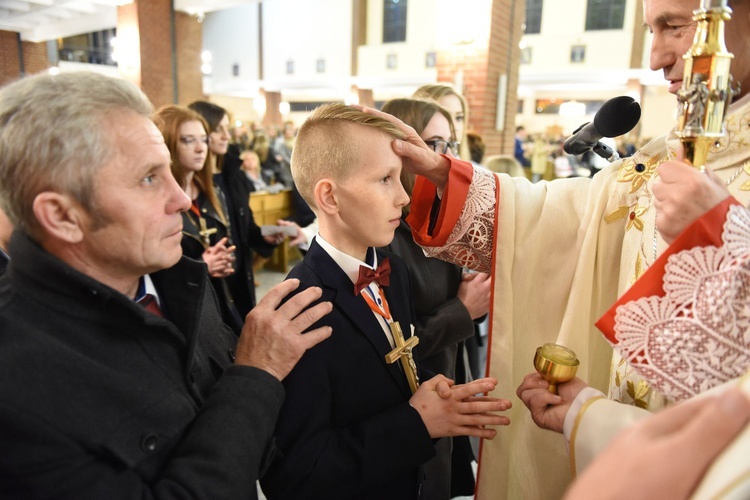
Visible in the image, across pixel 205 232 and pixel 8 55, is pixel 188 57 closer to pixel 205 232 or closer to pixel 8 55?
pixel 8 55

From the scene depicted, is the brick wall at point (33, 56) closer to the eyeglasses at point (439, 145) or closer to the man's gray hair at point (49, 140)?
the eyeglasses at point (439, 145)

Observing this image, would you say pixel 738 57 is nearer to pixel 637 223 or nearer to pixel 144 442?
pixel 637 223

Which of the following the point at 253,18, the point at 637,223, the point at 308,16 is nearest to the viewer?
the point at 637,223

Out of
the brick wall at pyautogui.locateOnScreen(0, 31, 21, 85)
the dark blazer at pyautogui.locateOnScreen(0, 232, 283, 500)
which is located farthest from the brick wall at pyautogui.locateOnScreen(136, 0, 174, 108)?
the dark blazer at pyautogui.locateOnScreen(0, 232, 283, 500)

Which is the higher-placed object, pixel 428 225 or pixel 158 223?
pixel 158 223

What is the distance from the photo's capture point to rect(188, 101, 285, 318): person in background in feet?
11.5

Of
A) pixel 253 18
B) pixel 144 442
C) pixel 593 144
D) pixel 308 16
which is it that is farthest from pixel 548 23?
pixel 144 442

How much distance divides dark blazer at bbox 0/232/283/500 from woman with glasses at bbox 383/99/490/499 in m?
0.88

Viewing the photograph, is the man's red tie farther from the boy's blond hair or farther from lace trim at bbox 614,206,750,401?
lace trim at bbox 614,206,750,401

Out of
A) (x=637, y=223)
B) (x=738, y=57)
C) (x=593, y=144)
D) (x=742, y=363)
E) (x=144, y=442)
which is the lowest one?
(x=144, y=442)

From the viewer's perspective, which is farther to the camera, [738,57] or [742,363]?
[738,57]

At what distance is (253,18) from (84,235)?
2431 cm

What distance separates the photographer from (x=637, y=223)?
1356mm

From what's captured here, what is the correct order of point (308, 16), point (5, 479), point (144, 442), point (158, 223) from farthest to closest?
1. point (308, 16)
2. point (158, 223)
3. point (144, 442)
4. point (5, 479)
